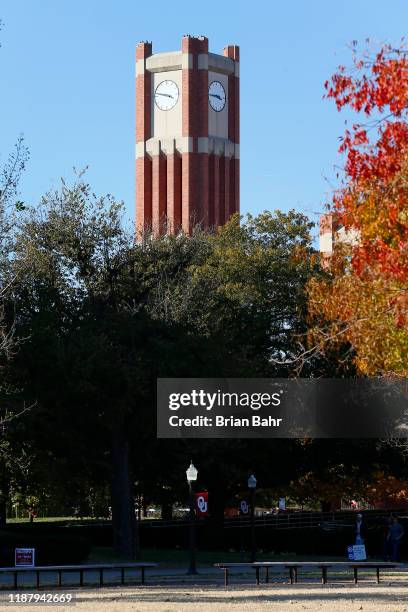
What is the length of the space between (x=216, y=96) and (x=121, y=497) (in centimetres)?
6145

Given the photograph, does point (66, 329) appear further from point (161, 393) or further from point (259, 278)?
point (259, 278)

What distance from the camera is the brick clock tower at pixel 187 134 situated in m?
99.3

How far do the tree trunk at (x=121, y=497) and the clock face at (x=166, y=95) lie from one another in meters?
59.6

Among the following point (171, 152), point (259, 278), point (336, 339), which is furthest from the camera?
point (171, 152)

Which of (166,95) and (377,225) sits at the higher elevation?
(166,95)

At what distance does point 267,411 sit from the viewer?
47656 millimetres

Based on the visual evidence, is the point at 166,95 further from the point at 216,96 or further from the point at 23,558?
the point at 23,558

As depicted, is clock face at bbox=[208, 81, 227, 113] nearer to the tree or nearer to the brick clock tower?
the brick clock tower

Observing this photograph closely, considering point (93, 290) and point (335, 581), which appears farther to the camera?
point (93, 290)

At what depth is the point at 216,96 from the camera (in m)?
102

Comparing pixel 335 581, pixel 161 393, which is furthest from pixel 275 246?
pixel 335 581

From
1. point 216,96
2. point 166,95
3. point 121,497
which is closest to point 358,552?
point 121,497

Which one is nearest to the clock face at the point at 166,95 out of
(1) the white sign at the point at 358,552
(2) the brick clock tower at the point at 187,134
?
(2) the brick clock tower at the point at 187,134

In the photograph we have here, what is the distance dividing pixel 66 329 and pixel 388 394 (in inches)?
452
